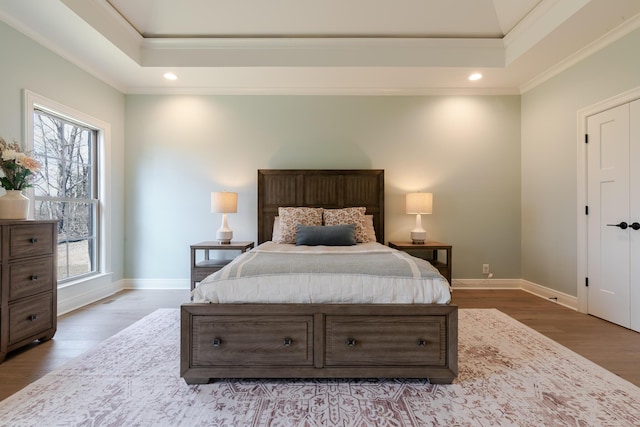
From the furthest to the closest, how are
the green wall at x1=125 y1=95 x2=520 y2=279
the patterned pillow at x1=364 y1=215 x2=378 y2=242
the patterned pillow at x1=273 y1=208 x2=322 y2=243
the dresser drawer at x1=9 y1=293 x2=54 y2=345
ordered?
the green wall at x1=125 y1=95 x2=520 y2=279
the patterned pillow at x1=364 y1=215 x2=378 y2=242
the patterned pillow at x1=273 y1=208 x2=322 y2=243
the dresser drawer at x1=9 y1=293 x2=54 y2=345

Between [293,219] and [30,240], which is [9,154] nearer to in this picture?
[30,240]

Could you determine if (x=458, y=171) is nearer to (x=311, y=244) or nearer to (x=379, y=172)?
(x=379, y=172)

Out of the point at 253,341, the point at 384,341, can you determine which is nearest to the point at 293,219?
the point at 253,341

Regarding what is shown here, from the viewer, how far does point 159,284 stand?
4.18m

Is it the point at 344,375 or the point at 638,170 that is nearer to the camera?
the point at 344,375

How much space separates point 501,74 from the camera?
3727 mm

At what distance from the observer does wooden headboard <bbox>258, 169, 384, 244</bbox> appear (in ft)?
13.4

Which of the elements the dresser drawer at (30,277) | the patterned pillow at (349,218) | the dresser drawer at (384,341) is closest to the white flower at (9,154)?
the dresser drawer at (30,277)

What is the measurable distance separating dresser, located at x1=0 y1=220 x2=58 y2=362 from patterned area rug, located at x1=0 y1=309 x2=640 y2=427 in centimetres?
54

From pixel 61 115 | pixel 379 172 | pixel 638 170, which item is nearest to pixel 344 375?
pixel 379 172

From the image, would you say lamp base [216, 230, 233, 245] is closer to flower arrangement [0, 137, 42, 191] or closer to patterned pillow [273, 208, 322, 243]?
patterned pillow [273, 208, 322, 243]

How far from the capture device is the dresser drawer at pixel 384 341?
1.84 metres

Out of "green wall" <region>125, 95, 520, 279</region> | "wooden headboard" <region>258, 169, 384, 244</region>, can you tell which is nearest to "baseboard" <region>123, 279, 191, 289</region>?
"green wall" <region>125, 95, 520, 279</region>

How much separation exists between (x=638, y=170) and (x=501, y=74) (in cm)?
176
